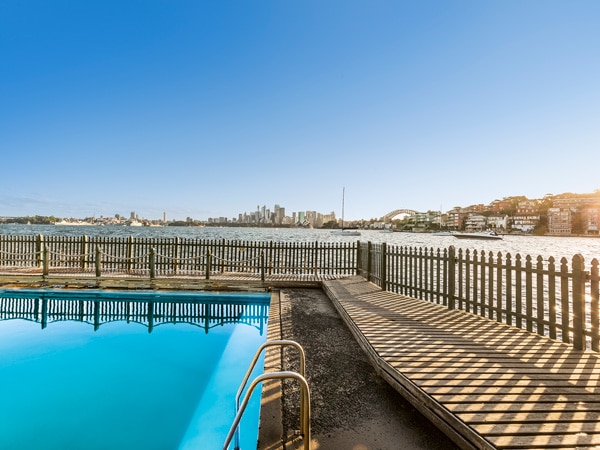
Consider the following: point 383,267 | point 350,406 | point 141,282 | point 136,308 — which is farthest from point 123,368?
point 383,267

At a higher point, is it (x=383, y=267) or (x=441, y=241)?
(x=383, y=267)

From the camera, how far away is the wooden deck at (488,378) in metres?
2.76

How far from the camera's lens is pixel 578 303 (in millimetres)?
5219

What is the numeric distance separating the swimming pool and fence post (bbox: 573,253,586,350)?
207 inches

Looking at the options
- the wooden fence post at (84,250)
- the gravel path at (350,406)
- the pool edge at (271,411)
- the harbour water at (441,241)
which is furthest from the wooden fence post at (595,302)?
the harbour water at (441,241)

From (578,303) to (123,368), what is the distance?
8.60 metres

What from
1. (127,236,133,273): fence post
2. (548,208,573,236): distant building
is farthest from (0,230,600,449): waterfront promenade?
(548,208,573,236): distant building

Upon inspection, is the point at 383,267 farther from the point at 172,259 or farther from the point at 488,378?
the point at 172,259

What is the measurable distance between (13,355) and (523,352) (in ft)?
33.0

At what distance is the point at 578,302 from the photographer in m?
5.23

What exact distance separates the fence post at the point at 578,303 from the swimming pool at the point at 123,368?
5.26 m

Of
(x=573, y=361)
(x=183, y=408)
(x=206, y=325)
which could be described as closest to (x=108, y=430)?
(x=183, y=408)

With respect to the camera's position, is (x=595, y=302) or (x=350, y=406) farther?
(x=595, y=302)

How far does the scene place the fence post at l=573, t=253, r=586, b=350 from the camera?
16.5 ft
